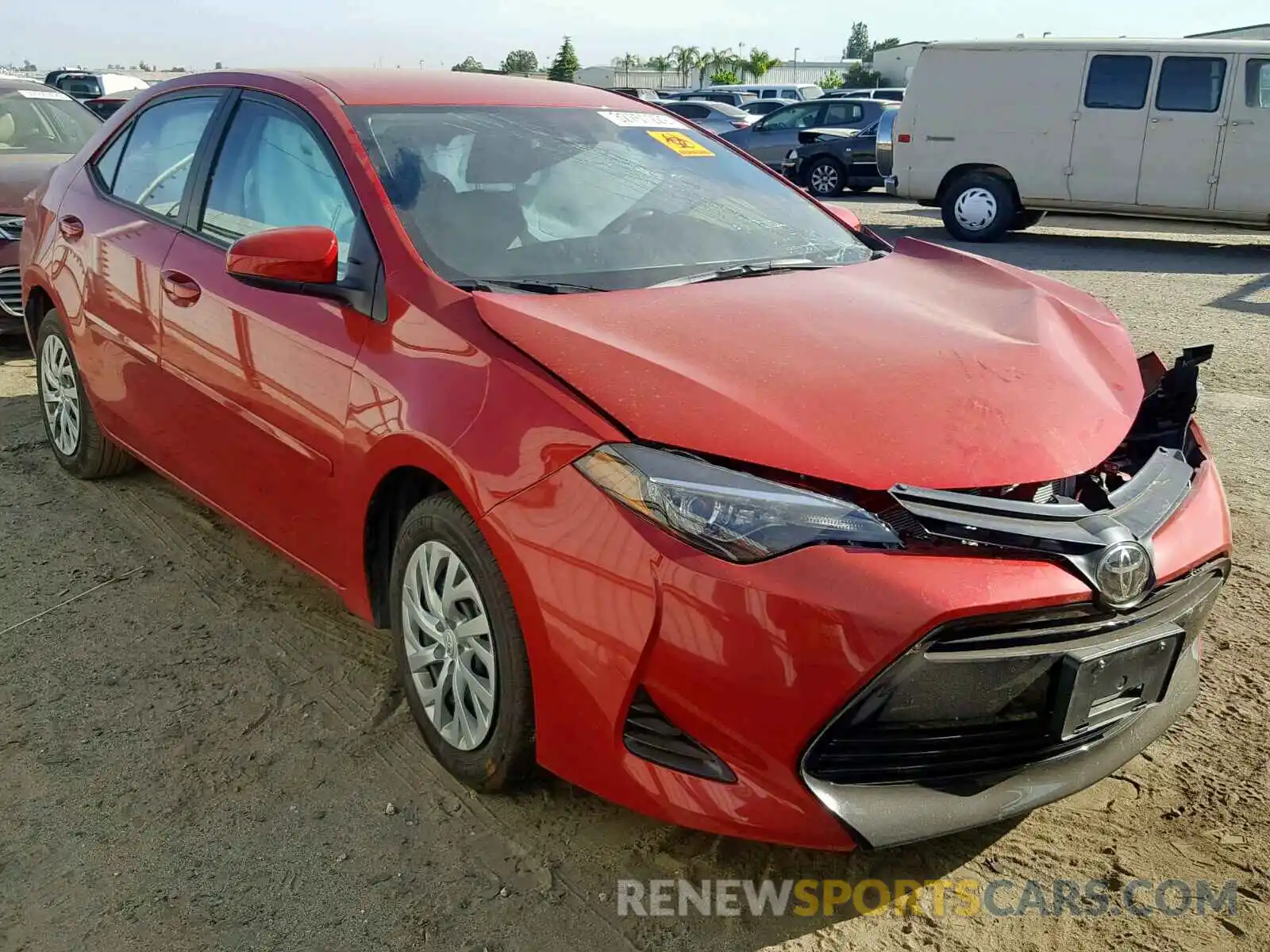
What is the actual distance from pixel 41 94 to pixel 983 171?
9.01m

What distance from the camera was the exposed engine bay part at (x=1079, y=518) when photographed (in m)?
2.04

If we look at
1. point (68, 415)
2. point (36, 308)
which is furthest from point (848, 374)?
point (36, 308)

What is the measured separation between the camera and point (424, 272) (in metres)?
2.67

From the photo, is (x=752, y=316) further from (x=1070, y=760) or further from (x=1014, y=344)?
(x=1070, y=760)

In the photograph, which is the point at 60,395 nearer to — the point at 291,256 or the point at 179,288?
the point at 179,288

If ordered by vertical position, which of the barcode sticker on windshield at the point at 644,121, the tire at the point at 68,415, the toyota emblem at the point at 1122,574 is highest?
the barcode sticker on windshield at the point at 644,121

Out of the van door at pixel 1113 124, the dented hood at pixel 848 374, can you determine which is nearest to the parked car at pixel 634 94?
the dented hood at pixel 848 374

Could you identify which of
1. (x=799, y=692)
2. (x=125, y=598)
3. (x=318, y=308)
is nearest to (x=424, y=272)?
(x=318, y=308)

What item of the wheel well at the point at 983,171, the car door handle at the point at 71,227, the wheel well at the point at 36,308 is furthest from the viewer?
the wheel well at the point at 983,171

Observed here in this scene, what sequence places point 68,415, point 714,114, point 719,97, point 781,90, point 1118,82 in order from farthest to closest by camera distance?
point 781,90 < point 719,97 < point 714,114 < point 1118,82 < point 68,415

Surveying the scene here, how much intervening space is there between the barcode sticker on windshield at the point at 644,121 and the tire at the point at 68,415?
222cm

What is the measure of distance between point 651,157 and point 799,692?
202 centimetres

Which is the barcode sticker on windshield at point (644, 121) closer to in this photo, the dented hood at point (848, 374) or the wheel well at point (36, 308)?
the dented hood at point (848, 374)

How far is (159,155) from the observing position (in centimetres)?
393
